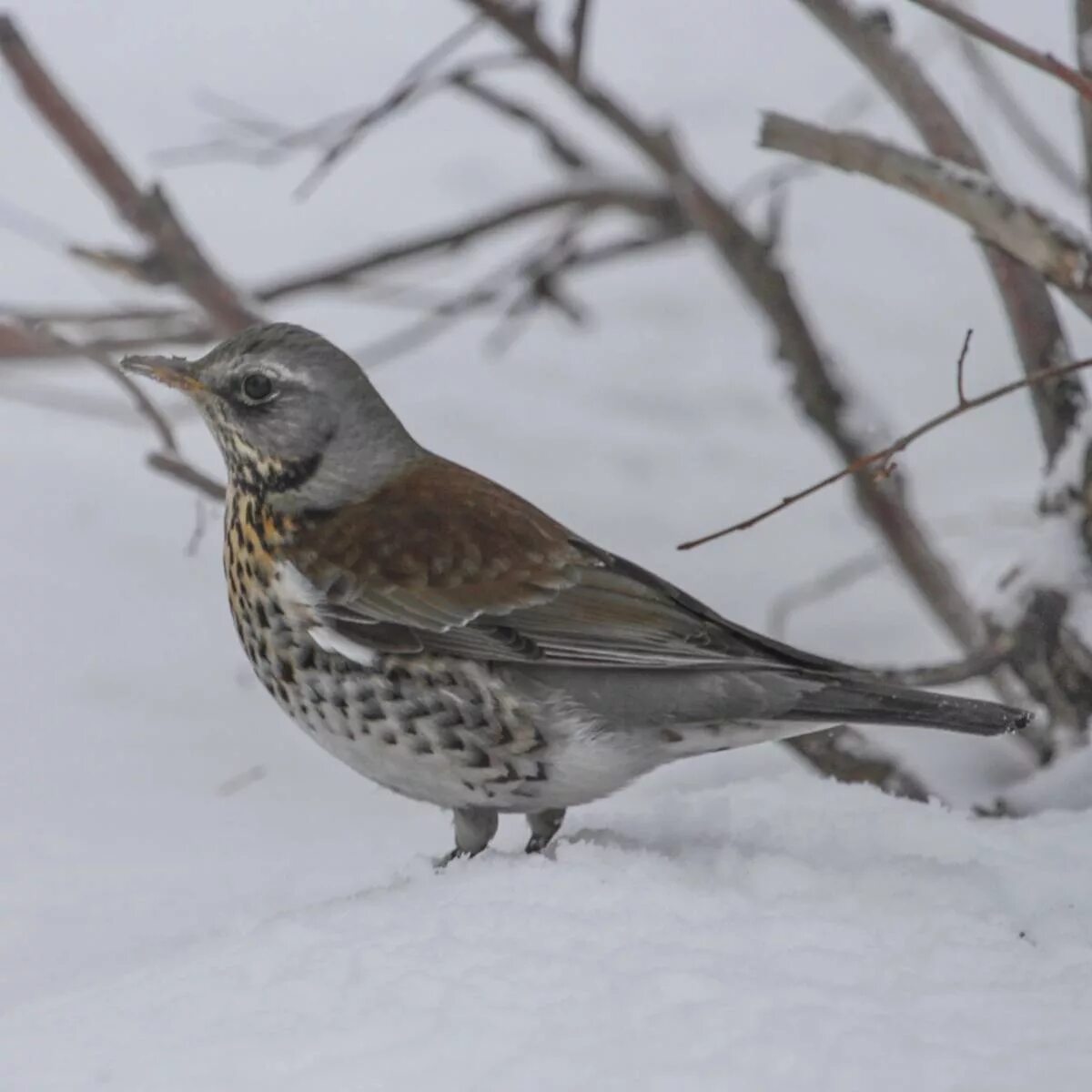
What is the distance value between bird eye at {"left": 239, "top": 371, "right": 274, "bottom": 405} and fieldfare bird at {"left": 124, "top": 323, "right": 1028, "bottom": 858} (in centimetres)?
21

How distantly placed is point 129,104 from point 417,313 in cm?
146

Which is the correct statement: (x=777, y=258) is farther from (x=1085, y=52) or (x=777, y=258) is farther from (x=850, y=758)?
(x=850, y=758)

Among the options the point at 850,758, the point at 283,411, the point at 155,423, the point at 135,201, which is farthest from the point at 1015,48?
the point at 135,201

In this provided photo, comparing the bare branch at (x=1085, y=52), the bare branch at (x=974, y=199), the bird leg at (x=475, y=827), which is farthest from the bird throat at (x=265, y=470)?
the bare branch at (x=1085, y=52)

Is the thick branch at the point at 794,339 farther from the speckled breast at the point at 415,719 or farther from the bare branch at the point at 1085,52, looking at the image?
the speckled breast at the point at 415,719

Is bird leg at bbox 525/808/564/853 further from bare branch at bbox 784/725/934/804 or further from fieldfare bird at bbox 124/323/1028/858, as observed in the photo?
bare branch at bbox 784/725/934/804

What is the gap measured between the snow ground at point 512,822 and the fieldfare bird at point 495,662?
16 centimetres

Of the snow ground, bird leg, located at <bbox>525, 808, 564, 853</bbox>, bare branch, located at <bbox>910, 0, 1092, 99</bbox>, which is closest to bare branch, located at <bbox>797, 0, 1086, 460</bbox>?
the snow ground

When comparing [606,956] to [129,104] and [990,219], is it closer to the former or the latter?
[990,219]

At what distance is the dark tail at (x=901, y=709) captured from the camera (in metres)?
Result: 3.34

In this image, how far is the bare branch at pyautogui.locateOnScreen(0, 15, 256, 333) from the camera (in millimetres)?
4680

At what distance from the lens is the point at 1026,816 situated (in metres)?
3.99

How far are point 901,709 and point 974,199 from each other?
3.62 feet

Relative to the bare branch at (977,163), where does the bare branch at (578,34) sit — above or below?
above
